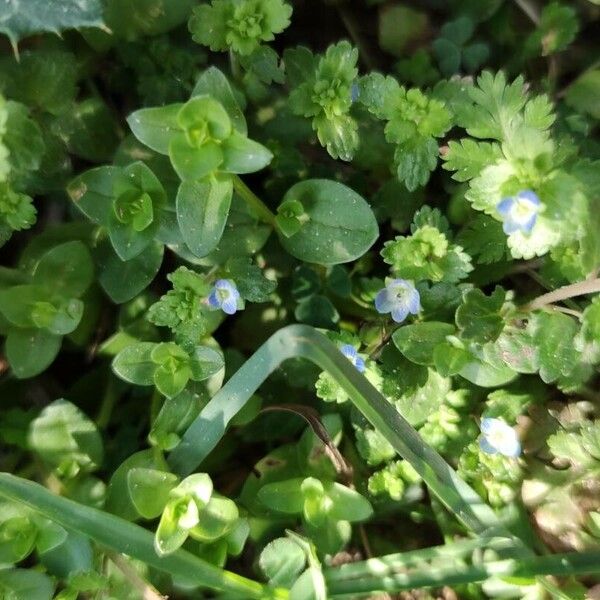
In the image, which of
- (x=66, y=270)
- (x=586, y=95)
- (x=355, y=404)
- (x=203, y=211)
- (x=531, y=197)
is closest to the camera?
(x=531, y=197)

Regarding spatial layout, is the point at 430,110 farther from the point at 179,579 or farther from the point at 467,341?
the point at 179,579

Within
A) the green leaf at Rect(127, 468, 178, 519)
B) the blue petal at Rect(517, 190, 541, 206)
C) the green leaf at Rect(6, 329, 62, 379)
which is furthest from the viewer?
the green leaf at Rect(6, 329, 62, 379)

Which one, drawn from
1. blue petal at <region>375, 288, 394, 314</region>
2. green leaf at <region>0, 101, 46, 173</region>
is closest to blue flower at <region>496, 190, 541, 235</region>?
blue petal at <region>375, 288, 394, 314</region>

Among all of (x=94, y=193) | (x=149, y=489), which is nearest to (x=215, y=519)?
(x=149, y=489)

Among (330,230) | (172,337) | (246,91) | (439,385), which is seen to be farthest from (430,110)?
(172,337)

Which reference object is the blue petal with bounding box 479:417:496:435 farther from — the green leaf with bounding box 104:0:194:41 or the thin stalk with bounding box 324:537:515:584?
the green leaf with bounding box 104:0:194:41

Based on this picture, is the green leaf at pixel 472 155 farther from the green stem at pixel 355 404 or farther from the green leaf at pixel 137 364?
the green leaf at pixel 137 364

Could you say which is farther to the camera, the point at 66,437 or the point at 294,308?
the point at 294,308

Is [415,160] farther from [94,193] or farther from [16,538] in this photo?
[16,538]
